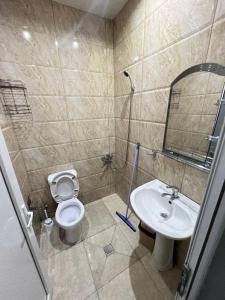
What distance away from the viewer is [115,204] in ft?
7.45

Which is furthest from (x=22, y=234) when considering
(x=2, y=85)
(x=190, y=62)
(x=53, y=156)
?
(x=190, y=62)

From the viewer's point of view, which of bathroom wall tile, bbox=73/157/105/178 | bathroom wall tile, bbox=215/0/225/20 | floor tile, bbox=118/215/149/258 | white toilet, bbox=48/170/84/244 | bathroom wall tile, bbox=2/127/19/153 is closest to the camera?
bathroom wall tile, bbox=215/0/225/20

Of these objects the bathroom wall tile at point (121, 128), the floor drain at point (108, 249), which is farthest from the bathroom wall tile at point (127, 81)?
the floor drain at point (108, 249)

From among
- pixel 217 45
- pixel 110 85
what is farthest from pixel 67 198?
pixel 217 45

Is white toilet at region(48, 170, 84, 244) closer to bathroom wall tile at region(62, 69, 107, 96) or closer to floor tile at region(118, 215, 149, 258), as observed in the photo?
floor tile at region(118, 215, 149, 258)

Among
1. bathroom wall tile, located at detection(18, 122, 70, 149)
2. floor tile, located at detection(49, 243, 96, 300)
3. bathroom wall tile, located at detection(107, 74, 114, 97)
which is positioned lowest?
floor tile, located at detection(49, 243, 96, 300)

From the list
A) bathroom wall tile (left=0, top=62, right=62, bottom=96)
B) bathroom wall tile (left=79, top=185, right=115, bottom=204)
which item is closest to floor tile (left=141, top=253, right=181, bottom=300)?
bathroom wall tile (left=79, top=185, right=115, bottom=204)

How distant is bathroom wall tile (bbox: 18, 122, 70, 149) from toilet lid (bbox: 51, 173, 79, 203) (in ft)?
1.63

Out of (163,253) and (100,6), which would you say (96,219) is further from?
(100,6)

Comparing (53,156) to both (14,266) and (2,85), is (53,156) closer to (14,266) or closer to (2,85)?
(2,85)

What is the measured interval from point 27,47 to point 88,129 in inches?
43.5

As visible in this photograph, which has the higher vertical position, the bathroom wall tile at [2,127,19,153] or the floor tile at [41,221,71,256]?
the bathroom wall tile at [2,127,19,153]

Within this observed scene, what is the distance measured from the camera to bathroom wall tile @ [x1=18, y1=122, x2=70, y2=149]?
5.24 feet

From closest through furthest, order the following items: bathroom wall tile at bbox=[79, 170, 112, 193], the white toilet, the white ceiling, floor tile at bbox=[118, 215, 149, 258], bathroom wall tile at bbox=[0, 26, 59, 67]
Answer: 1. bathroom wall tile at bbox=[0, 26, 59, 67]
2. the white ceiling
3. floor tile at bbox=[118, 215, 149, 258]
4. the white toilet
5. bathroom wall tile at bbox=[79, 170, 112, 193]
